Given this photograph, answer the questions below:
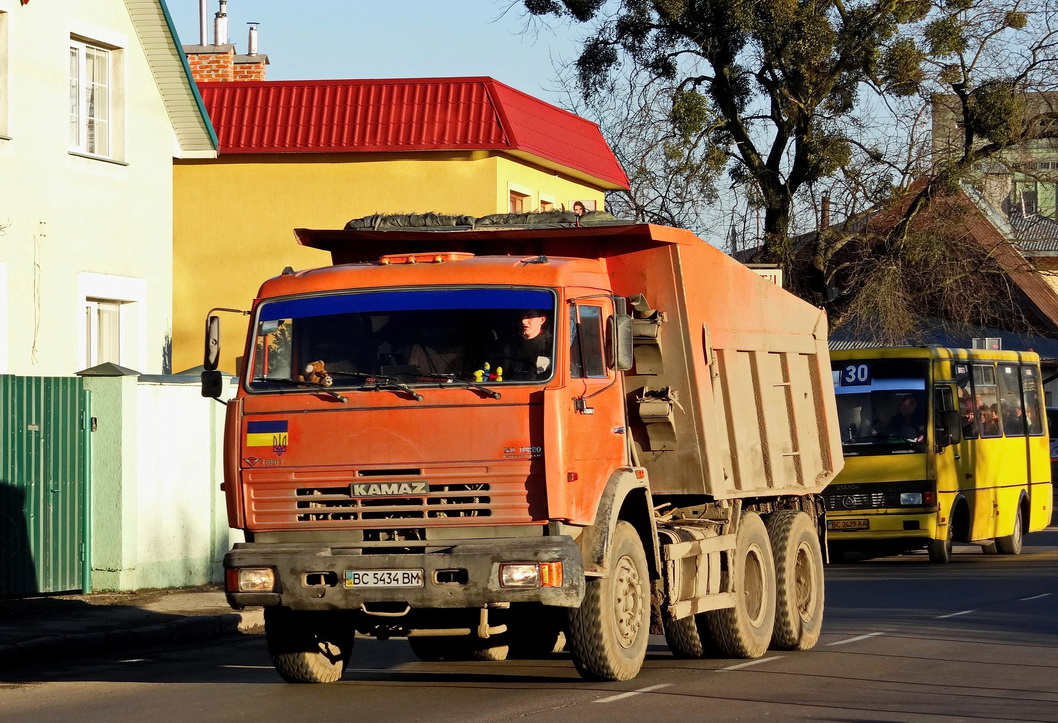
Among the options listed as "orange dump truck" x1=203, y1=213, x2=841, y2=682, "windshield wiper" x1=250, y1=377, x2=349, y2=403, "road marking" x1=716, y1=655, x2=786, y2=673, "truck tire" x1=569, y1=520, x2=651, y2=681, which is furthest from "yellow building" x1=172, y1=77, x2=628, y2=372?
"windshield wiper" x1=250, y1=377, x2=349, y2=403

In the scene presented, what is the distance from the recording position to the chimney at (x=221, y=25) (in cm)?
3219

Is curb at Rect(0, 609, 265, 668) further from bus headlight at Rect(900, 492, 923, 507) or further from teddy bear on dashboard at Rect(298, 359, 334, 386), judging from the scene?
bus headlight at Rect(900, 492, 923, 507)

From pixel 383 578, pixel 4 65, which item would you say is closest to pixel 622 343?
pixel 383 578

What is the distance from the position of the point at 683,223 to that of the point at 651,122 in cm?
266

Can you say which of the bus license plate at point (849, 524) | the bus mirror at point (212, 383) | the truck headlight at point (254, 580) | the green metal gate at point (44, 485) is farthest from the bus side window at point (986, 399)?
the truck headlight at point (254, 580)

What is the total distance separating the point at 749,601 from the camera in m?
12.7

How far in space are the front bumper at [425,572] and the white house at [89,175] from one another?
31.9 ft

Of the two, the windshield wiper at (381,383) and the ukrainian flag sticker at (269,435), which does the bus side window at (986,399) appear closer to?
the windshield wiper at (381,383)

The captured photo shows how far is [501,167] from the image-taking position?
26578 millimetres

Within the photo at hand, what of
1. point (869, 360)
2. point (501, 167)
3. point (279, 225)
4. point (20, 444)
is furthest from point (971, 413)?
point (20, 444)

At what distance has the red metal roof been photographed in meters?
26.1

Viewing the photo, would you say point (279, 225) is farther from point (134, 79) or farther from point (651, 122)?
point (651, 122)

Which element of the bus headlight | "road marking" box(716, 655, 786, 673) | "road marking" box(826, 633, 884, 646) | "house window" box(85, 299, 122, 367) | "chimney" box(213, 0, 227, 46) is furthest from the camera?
"chimney" box(213, 0, 227, 46)

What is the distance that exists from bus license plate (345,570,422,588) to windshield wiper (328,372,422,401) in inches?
40.3
